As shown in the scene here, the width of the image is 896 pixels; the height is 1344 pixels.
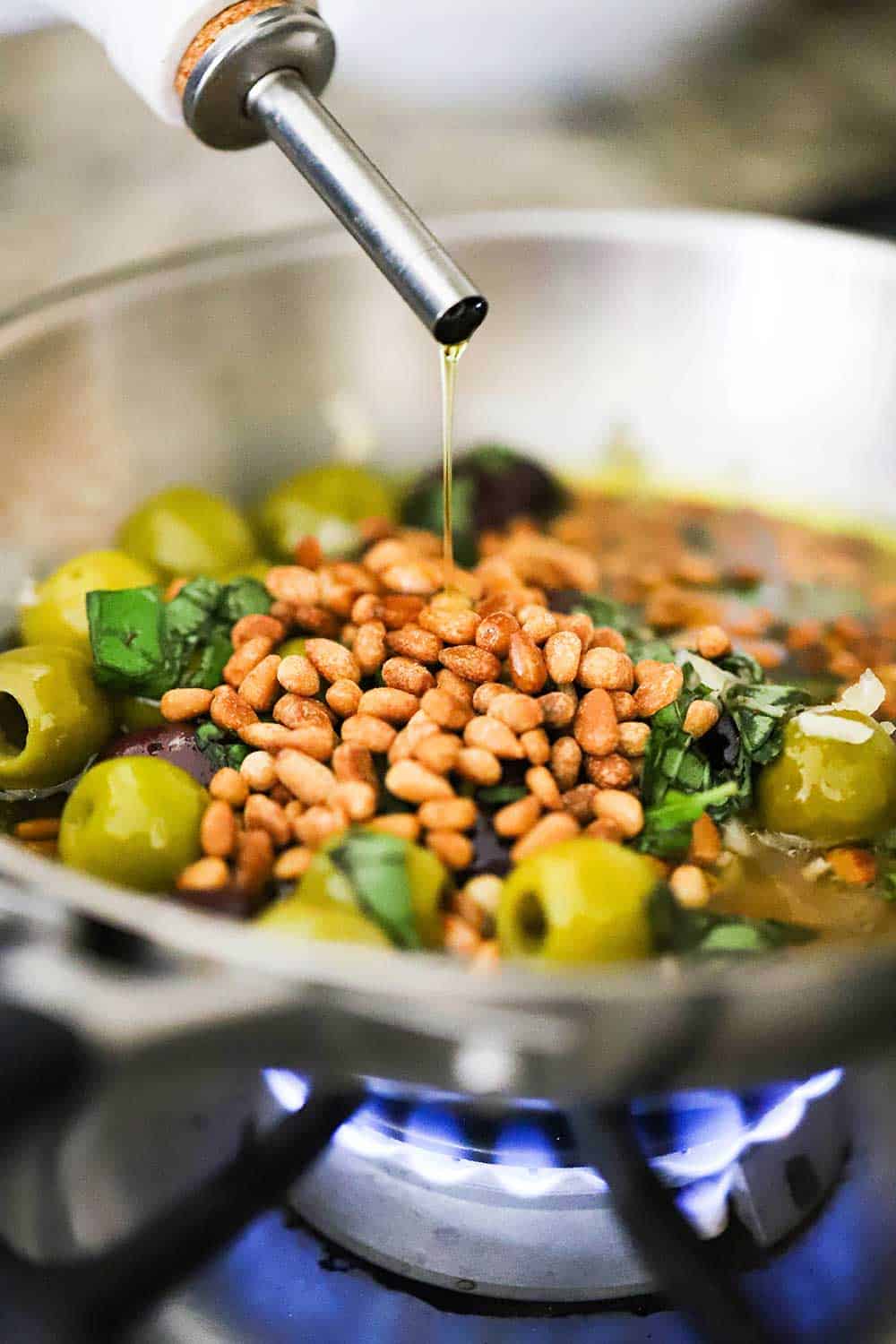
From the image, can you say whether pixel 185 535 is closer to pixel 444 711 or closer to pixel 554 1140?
pixel 444 711

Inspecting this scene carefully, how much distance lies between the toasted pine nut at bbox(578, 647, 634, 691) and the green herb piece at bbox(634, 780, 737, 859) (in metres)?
0.06

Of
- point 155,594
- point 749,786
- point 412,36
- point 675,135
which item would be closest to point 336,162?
point 155,594

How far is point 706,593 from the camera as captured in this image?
82 centimetres

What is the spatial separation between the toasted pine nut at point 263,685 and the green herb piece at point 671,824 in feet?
0.64

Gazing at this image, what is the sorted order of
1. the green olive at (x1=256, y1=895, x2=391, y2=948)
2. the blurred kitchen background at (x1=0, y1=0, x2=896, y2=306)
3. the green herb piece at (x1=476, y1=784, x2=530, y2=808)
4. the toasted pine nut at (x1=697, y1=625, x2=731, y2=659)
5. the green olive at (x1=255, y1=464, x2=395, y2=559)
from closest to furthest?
the green olive at (x1=256, y1=895, x2=391, y2=948) < the green herb piece at (x1=476, y1=784, x2=530, y2=808) < the toasted pine nut at (x1=697, y1=625, x2=731, y2=659) < the green olive at (x1=255, y1=464, x2=395, y2=559) < the blurred kitchen background at (x1=0, y1=0, x2=896, y2=306)

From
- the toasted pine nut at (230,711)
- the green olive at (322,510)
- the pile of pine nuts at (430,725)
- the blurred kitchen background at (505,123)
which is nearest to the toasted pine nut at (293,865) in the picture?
the pile of pine nuts at (430,725)

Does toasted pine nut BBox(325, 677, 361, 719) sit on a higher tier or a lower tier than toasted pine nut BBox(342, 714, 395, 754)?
higher

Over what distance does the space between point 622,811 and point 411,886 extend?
11 centimetres

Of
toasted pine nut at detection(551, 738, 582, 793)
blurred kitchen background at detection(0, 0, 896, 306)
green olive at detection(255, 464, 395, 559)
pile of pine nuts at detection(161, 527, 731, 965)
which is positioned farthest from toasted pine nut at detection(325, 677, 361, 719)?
blurred kitchen background at detection(0, 0, 896, 306)

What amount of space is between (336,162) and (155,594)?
25cm

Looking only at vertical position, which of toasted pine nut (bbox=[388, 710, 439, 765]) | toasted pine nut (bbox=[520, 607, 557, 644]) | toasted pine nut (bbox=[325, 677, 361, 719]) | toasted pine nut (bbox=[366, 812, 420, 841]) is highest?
toasted pine nut (bbox=[325, 677, 361, 719])

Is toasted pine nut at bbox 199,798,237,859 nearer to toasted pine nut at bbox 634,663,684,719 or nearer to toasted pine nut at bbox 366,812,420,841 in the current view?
toasted pine nut at bbox 366,812,420,841

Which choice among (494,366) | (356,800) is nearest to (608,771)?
(356,800)

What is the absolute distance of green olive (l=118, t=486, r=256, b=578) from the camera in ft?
2.49
